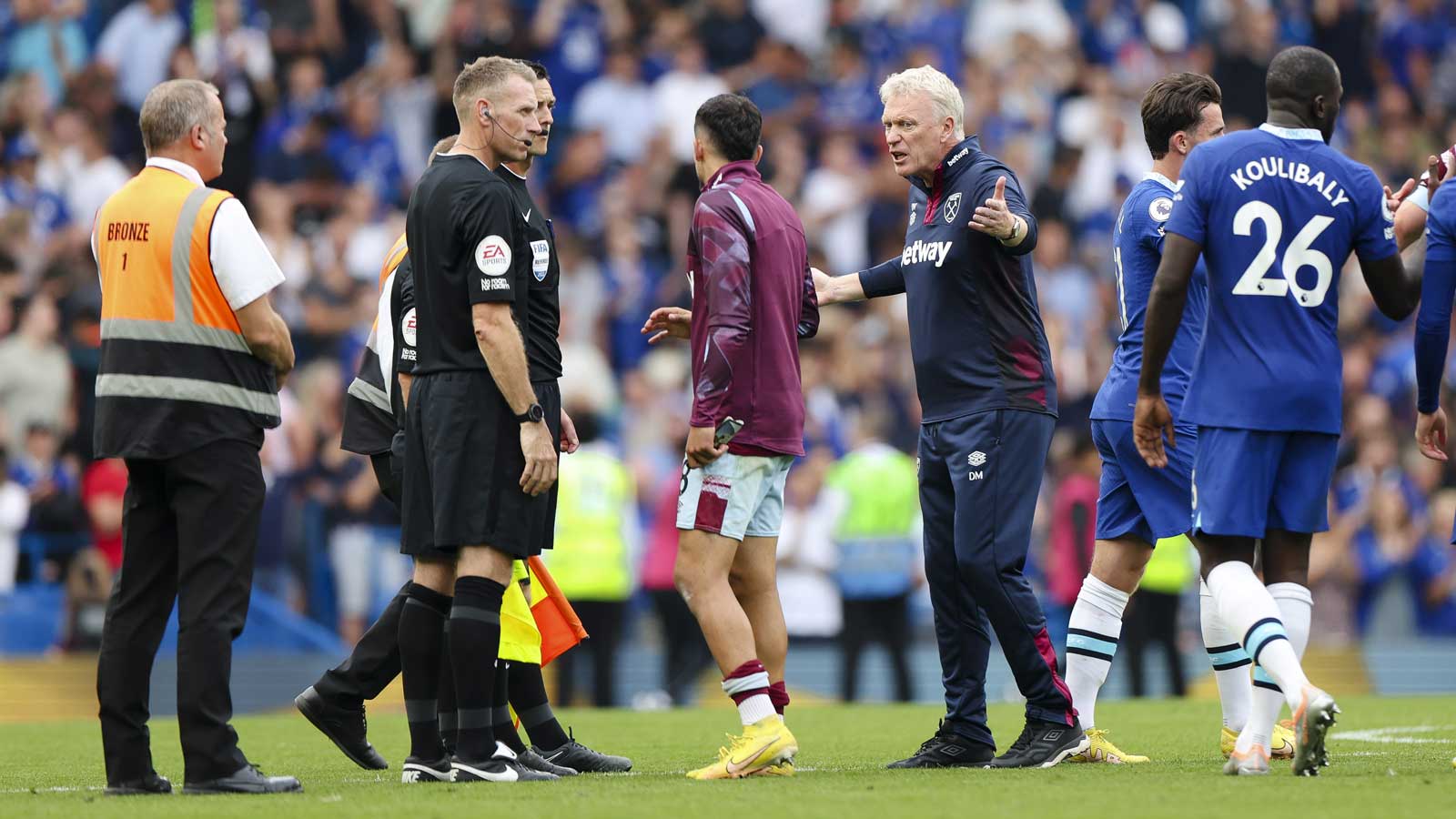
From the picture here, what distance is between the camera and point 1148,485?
7.51m

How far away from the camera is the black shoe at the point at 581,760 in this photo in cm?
757

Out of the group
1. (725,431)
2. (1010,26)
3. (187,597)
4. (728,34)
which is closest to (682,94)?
(728,34)

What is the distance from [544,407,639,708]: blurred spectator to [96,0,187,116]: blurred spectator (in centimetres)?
651

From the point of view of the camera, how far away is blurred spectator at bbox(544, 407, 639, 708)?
13.7 m

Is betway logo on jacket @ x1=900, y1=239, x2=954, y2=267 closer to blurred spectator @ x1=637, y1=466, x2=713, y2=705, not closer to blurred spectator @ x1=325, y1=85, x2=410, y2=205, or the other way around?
blurred spectator @ x1=637, y1=466, x2=713, y2=705

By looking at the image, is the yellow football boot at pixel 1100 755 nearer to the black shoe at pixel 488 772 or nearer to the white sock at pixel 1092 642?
the white sock at pixel 1092 642

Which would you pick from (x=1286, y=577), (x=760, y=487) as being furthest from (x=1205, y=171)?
(x=760, y=487)

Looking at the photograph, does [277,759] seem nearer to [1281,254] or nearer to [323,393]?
[1281,254]

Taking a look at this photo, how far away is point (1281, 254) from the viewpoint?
648 cm

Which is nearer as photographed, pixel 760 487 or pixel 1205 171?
pixel 1205 171

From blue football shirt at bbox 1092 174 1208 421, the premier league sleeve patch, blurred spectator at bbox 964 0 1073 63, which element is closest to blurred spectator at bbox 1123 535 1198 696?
blue football shirt at bbox 1092 174 1208 421

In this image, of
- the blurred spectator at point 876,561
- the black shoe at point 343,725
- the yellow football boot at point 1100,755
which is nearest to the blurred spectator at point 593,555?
the blurred spectator at point 876,561

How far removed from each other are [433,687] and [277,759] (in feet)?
6.30

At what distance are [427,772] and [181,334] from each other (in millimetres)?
1839
